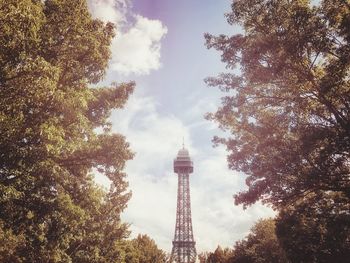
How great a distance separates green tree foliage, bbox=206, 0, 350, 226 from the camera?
10500 millimetres

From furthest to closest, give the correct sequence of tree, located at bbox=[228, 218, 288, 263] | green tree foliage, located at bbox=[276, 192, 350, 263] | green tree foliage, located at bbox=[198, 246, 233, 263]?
green tree foliage, located at bbox=[198, 246, 233, 263] < tree, located at bbox=[228, 218, 288, 263] < green tree foliage, located at bbox=[276, 192, 350, 263]

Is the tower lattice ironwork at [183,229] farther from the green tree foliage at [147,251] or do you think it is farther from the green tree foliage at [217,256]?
the green tree foliage at [147,251]

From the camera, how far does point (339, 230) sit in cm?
1616

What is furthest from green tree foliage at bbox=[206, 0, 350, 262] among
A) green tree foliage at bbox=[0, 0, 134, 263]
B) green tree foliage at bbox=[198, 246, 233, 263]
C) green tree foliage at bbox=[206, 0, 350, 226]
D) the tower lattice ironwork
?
the tower lattice ironwork

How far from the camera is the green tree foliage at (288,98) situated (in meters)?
10.5

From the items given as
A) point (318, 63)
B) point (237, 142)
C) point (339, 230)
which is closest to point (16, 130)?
point (237, 142)

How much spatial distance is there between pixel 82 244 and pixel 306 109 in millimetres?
13845

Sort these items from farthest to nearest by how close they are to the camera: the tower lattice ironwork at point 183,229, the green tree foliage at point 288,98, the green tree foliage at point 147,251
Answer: the tower lattice ironwork at point 183,229
the green tree foliage at point 147,251
the green tree foliage at point 288,98

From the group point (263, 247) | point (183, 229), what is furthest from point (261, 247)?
point (183, 229)

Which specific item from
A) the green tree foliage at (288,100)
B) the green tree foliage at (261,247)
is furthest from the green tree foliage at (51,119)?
the green tree foliage at (261,247)

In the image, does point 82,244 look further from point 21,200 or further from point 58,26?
point 58,26

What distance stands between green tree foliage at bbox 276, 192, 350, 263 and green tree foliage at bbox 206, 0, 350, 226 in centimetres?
285

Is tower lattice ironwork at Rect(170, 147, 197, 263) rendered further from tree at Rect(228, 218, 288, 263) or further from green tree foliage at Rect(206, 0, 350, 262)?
green tree foliage at Rect(206, 0, 350, 262)

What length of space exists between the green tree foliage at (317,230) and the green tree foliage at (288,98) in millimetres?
2846
